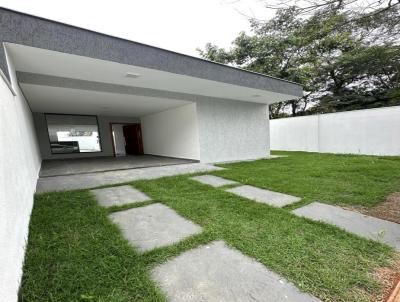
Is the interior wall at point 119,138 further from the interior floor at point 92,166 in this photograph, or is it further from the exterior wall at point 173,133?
the interior floor at point 92,166

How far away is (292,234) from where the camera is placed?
191 centimetres

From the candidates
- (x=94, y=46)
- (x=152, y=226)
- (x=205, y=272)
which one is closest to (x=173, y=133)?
(x=94, y=46)

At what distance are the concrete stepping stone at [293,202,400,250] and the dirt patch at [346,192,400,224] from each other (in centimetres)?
13

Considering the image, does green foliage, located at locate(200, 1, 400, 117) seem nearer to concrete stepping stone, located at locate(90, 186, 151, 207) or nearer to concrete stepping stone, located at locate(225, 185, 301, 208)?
concrete stepping stone, located at locate(225, 185, 301, 208)

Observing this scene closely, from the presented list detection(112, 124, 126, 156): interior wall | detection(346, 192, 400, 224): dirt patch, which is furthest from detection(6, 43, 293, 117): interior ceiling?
detection(112, 124, 126, 156): interior wall

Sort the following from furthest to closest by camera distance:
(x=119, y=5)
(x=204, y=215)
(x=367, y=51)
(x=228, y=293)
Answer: (x=367, y=51) < (x=119, y=5) < (x=204, y=215) < (x=228, y=293)

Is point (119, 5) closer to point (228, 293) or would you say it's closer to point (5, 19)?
point (5, 19)

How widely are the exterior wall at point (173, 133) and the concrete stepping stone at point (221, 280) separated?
511cm

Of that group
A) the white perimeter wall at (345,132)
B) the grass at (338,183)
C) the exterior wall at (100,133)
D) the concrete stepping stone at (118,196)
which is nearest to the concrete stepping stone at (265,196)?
the grass at (338,183)

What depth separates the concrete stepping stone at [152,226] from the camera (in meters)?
1.83

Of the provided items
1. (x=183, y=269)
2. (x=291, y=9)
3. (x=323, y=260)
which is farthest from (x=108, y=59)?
(x=323, y=260)

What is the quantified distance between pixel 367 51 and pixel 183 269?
14869 millimetres

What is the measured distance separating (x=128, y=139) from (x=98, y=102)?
539 centimetres

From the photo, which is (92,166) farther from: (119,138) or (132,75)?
(119,138)
